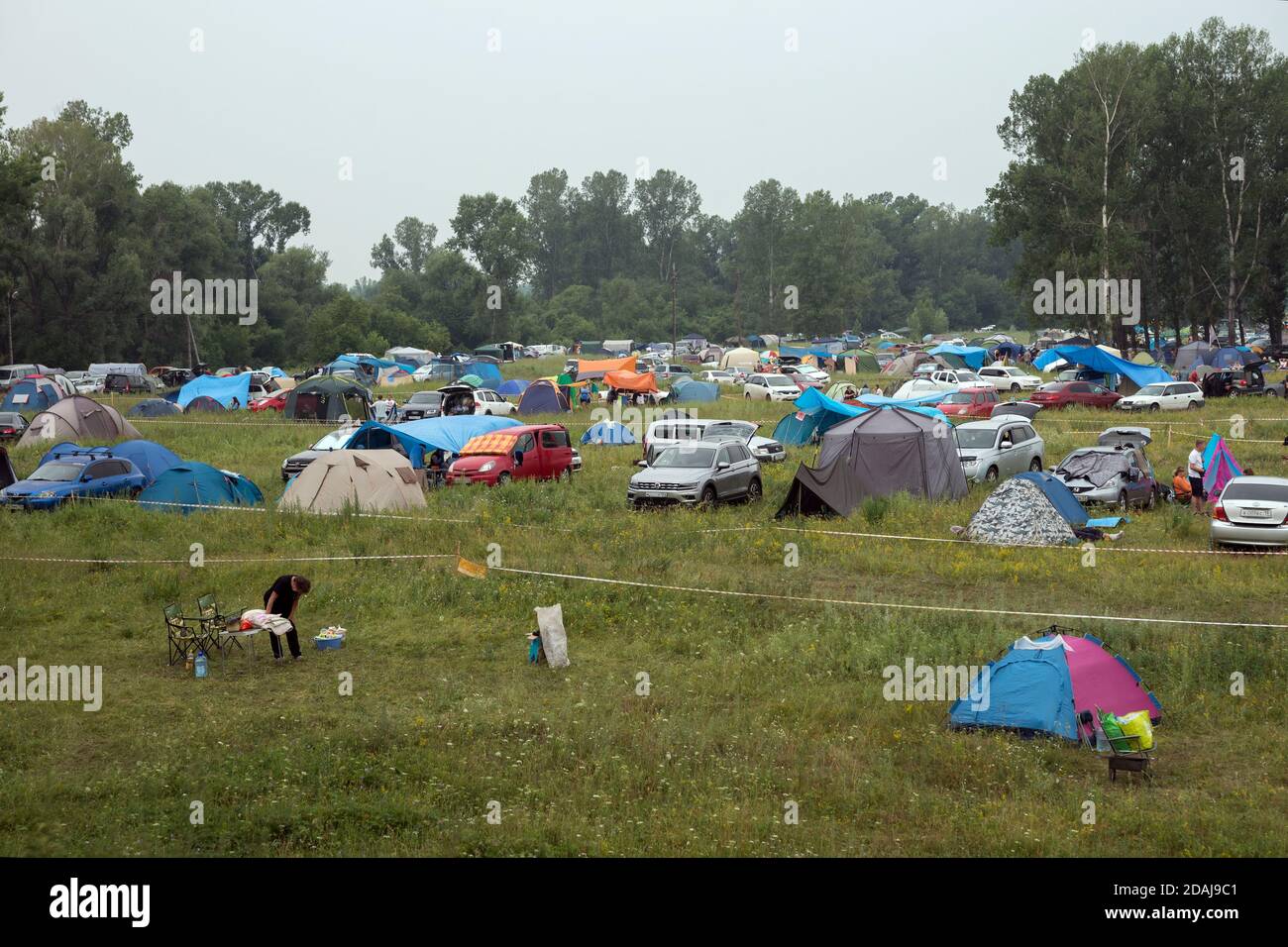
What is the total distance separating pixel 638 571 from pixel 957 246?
128 m

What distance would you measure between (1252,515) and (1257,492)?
543 mm

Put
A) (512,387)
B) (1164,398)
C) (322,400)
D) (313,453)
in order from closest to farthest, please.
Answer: (313,453) < (322,400) < (1164,398) < (512,387)

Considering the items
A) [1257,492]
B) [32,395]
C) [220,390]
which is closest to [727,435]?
[1257,492]

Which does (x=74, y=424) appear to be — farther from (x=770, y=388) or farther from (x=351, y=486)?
(x=770, y=388)

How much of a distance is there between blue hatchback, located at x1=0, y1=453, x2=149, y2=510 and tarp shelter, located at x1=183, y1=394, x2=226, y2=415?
70.4 ft

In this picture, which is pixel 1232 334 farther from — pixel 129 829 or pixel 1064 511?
pixel 129 829

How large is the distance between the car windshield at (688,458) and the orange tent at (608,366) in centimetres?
2439

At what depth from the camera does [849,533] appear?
62.4 feet

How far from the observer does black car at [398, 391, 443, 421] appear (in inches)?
1485

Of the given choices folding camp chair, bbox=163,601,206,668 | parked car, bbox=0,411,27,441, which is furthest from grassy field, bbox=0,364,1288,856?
parked car, bbox=0,411,27,441

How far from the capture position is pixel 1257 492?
59.0 ft

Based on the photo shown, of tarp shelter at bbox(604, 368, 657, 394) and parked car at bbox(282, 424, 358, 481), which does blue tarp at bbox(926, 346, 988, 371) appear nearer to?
tarp shelter at bbox(604, 368, 657, 394)

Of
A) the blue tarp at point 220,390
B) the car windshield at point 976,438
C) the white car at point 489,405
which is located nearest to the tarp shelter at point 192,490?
the car windshield at point 976,438
